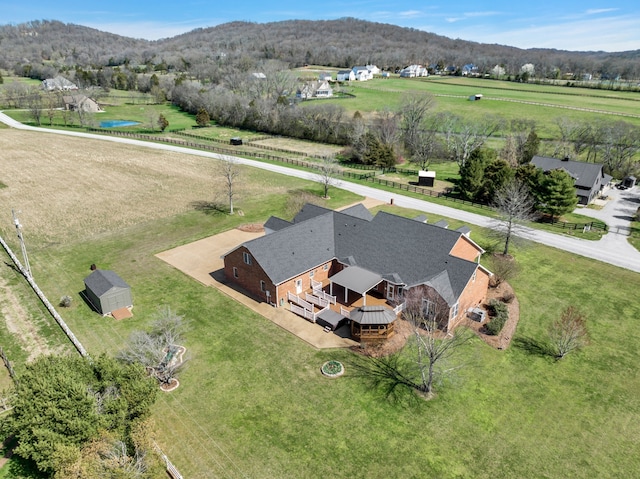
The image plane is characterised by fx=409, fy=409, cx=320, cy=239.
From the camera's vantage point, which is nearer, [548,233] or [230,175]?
[548,233]

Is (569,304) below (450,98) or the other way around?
below

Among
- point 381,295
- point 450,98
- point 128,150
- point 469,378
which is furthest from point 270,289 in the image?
point 450,98

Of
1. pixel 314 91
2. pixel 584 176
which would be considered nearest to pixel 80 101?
pixel 314 91

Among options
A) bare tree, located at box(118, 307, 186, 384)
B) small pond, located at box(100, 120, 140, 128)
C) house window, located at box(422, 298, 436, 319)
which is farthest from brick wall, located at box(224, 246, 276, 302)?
small pond, located at box(100, 120, 140, 128)

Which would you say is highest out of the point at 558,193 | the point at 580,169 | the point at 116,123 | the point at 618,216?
the point at 116,123

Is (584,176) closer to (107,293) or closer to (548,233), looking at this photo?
(548,233)

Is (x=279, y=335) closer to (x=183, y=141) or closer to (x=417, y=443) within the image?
(x=417, y=443)
